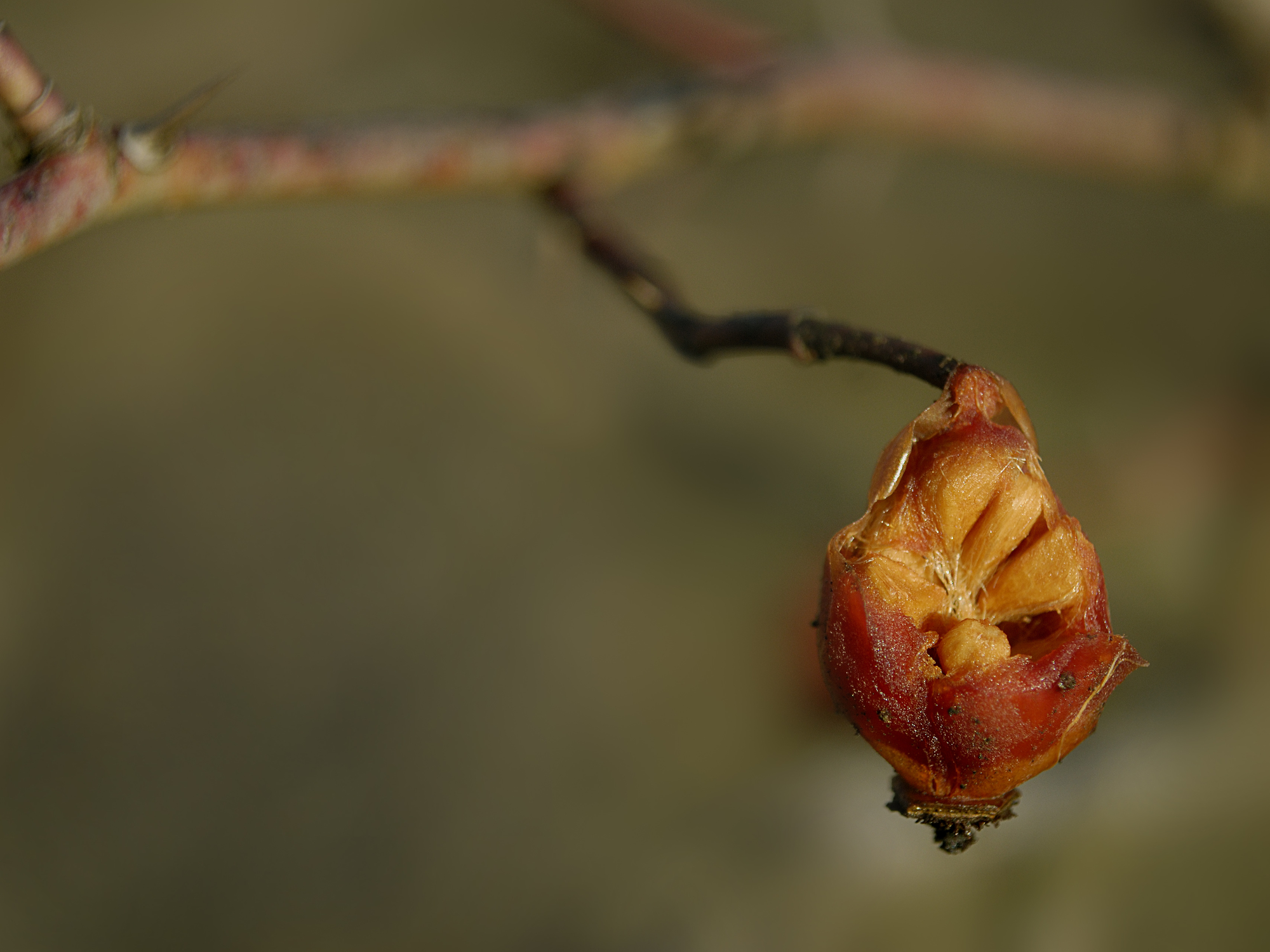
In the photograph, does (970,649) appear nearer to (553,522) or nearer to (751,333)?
(751,333)

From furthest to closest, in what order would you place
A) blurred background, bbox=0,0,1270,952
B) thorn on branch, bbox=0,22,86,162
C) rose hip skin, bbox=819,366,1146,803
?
blurred background, bbox=0,0,1270,952, thorn on branch, bbox=0,22,86,162, rose hip skin, bbox=819,366,1146,803

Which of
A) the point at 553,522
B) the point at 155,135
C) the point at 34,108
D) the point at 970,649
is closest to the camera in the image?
the point at 970,649

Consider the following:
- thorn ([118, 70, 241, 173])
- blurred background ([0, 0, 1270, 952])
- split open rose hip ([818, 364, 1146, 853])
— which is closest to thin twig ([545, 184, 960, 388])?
split open rose hip ([818, 364, 1146, 853])

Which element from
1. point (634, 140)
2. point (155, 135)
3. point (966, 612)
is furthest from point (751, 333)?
point (634, 140)

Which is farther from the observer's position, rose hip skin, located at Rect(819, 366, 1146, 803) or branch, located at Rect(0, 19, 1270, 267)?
branch, located at Rect(0, 19, 1270, 267)

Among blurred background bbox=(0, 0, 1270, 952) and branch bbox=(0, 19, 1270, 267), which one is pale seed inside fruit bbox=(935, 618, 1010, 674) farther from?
blurred background bbox=(0, 0, 1270, 952)

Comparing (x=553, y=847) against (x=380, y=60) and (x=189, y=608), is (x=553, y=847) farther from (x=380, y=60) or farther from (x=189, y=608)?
(x=380, y=60)
